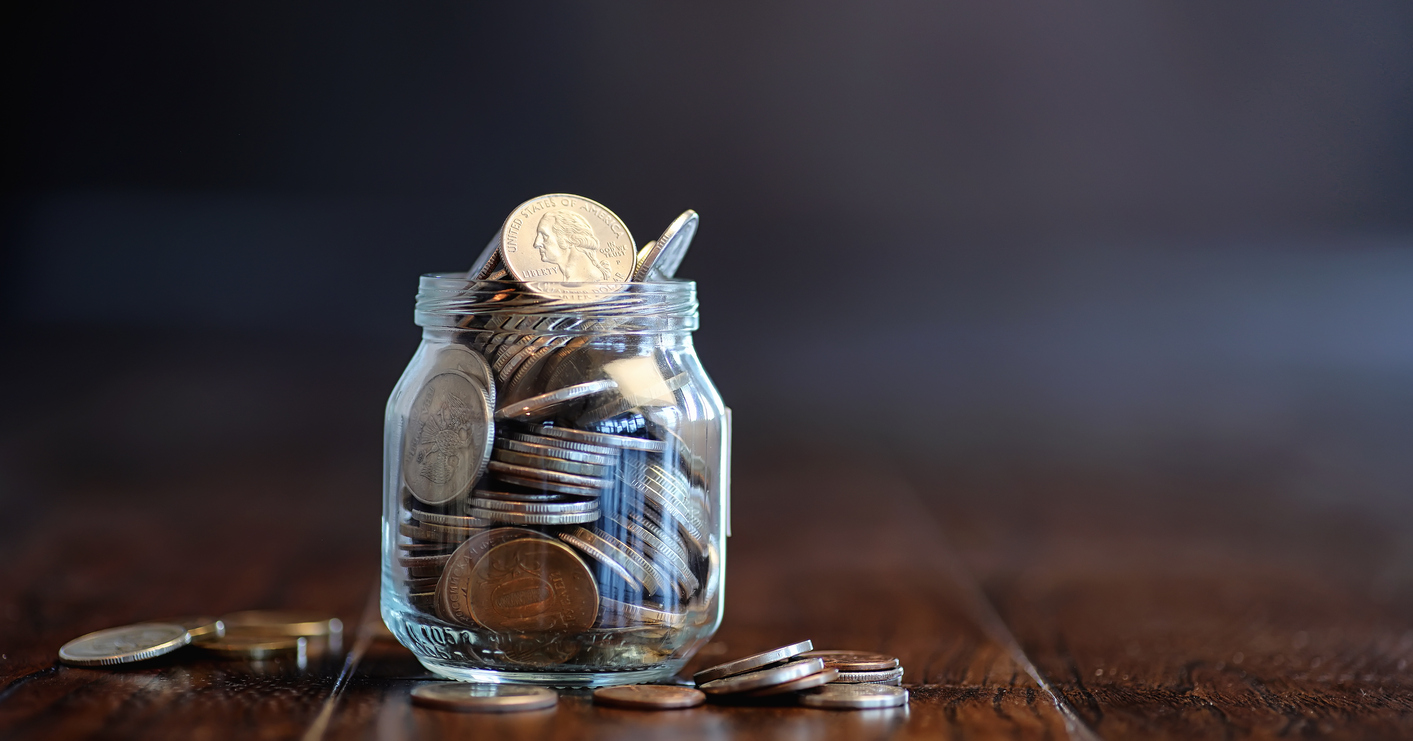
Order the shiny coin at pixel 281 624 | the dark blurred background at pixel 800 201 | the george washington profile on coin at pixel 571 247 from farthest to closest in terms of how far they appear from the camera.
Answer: the dark blurred background at pixel 800 201
the shiny coin at pixel 281 624
the george washington profile on coin at pixel 571 247

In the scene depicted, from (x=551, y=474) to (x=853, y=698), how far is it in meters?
0.34

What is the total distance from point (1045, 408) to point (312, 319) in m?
2.75

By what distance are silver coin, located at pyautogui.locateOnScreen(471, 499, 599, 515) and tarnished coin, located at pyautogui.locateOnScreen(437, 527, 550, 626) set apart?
2cm

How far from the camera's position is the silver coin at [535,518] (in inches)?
41.4

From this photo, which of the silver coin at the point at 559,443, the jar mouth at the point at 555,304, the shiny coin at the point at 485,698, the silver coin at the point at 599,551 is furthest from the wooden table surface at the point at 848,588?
the jar mouth at the point at 555,304

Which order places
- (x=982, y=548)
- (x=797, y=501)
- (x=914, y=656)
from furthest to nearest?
(x=797, y=501) → (x=982, y=548) → (x=914, y=656)

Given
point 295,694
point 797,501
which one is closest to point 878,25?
point 797,501

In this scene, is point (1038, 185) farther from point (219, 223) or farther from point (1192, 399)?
point (219, 223)

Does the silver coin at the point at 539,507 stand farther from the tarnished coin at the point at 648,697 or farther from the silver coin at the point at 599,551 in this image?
the tarnished coin at the point at 648,697

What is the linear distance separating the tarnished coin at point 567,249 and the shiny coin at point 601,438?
12 cm

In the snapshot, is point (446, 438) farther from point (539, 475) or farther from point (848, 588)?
point (848, 588)

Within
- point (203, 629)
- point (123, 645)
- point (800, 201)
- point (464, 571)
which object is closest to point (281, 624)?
point (203, 629)

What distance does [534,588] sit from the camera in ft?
3.48

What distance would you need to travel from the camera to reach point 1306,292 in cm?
427
